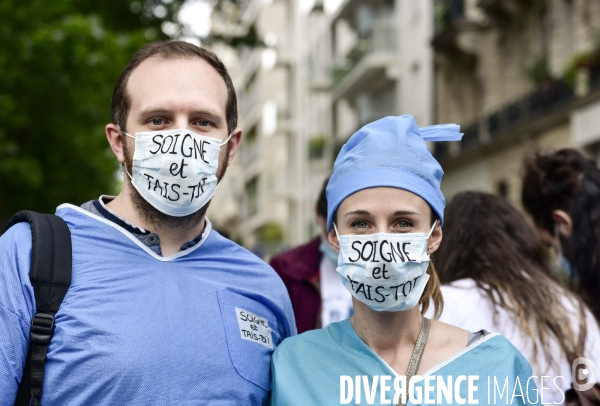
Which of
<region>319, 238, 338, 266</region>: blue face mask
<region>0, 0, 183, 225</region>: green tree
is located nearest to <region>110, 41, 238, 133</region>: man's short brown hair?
<region>319, 238, 338, 266</region>: blue face mask

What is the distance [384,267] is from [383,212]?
0.20m

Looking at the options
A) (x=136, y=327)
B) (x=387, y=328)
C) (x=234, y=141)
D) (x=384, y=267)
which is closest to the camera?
(x=136, y=327)

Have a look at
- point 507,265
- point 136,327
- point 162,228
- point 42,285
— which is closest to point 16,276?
point 42,285

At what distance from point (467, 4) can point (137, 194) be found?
79.3 ft

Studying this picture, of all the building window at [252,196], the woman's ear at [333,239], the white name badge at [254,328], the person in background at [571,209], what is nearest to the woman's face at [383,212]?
the woman's ear at [333,239]

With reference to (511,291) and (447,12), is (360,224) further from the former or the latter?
(447,12)

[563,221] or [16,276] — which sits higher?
[563,221]

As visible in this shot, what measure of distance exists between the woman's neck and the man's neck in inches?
28.9

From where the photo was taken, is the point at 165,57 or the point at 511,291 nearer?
the point at 165,57

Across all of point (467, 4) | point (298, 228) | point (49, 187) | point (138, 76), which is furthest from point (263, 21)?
point (138, 76)

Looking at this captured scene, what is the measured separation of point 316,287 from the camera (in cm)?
594

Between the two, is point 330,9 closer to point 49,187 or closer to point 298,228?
point 298,228

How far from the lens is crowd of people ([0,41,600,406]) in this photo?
3.26m

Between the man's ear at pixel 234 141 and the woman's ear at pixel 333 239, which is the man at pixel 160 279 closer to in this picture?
the man's ear at pixel 234 141
